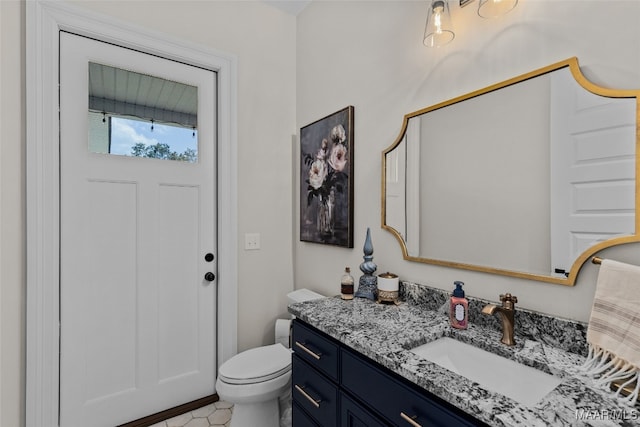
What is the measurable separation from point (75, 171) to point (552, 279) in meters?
2.19

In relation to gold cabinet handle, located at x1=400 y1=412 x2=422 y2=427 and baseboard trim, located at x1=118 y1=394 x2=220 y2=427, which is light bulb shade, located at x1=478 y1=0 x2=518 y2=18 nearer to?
gold cabinet handle, located at x1=400 y1=412 x2=422 y2=427

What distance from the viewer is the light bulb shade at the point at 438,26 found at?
1284mm

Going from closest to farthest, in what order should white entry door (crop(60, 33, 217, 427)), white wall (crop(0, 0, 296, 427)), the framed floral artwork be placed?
white entry door (crop(60, 33, 217, 427))
the framed floral artwork
white wall (crop(0, 0, 296, 427))

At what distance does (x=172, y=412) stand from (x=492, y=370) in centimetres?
187

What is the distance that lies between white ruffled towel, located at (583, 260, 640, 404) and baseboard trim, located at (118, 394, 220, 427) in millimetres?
2045

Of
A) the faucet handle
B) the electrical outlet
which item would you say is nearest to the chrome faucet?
the faucet handle

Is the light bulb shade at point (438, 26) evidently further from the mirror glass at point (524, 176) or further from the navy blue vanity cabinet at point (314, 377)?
the navy blue vanity cabinet at point (314, 377)

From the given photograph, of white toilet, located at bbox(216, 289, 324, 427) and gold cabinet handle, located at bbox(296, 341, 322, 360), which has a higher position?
gold cabinet handle, located at bbox(296, 341, 322, 360)

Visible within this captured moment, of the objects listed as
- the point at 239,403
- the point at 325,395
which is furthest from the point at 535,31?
the point at 239,403

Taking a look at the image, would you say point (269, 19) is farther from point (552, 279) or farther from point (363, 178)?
point (552, 279)

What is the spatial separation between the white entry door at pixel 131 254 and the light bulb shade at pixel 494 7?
5.27 ft

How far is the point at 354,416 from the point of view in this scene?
1063 millimetres

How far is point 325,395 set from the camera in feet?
3.96

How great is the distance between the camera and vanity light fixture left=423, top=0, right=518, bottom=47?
115 cm
